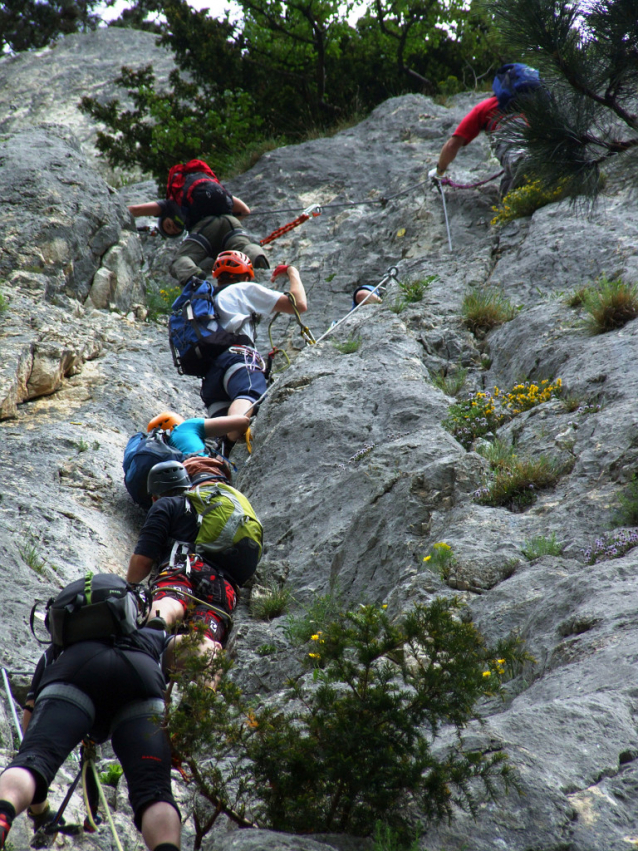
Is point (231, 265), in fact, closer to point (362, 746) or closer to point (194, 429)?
point (194, 429)

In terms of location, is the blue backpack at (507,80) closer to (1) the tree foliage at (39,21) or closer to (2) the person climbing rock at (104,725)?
(2) the person climbing rock at (104,725)

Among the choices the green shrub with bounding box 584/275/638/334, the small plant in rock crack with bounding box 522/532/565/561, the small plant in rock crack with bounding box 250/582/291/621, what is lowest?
the small plant in rock crack with bounding box 250/582/291/621

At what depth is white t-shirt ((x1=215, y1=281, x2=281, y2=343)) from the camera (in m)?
9.08

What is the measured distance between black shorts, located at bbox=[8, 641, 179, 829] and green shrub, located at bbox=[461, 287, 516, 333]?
6429mm

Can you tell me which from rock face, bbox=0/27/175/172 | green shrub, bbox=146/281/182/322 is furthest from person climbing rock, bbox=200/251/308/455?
rock face, bbox=0/27/175/172

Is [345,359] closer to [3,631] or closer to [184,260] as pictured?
[184,260]

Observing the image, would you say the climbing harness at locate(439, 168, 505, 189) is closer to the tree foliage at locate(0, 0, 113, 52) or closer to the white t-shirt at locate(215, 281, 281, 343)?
the white t-shirt at locate(215, 281, 281, 343)

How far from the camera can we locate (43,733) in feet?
10.5

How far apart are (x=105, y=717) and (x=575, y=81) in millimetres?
4340

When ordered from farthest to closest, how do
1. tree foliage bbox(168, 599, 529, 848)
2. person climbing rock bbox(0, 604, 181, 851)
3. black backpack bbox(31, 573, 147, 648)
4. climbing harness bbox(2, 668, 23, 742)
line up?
climbing harness bbox(2, 668, 23, 742) → black backpack bbox(31, 573, 147, 648) → person climbing rock bbox(0, 604, 181, 851) → tree foliage bbox(168, 599, 529, 848)

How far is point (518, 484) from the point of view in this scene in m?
5.73

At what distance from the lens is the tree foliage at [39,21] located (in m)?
29.1

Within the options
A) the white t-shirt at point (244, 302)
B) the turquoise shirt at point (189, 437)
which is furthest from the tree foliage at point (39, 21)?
the turquoise shirt at point (189, 437)

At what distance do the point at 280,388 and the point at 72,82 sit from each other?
1941 centimetres
